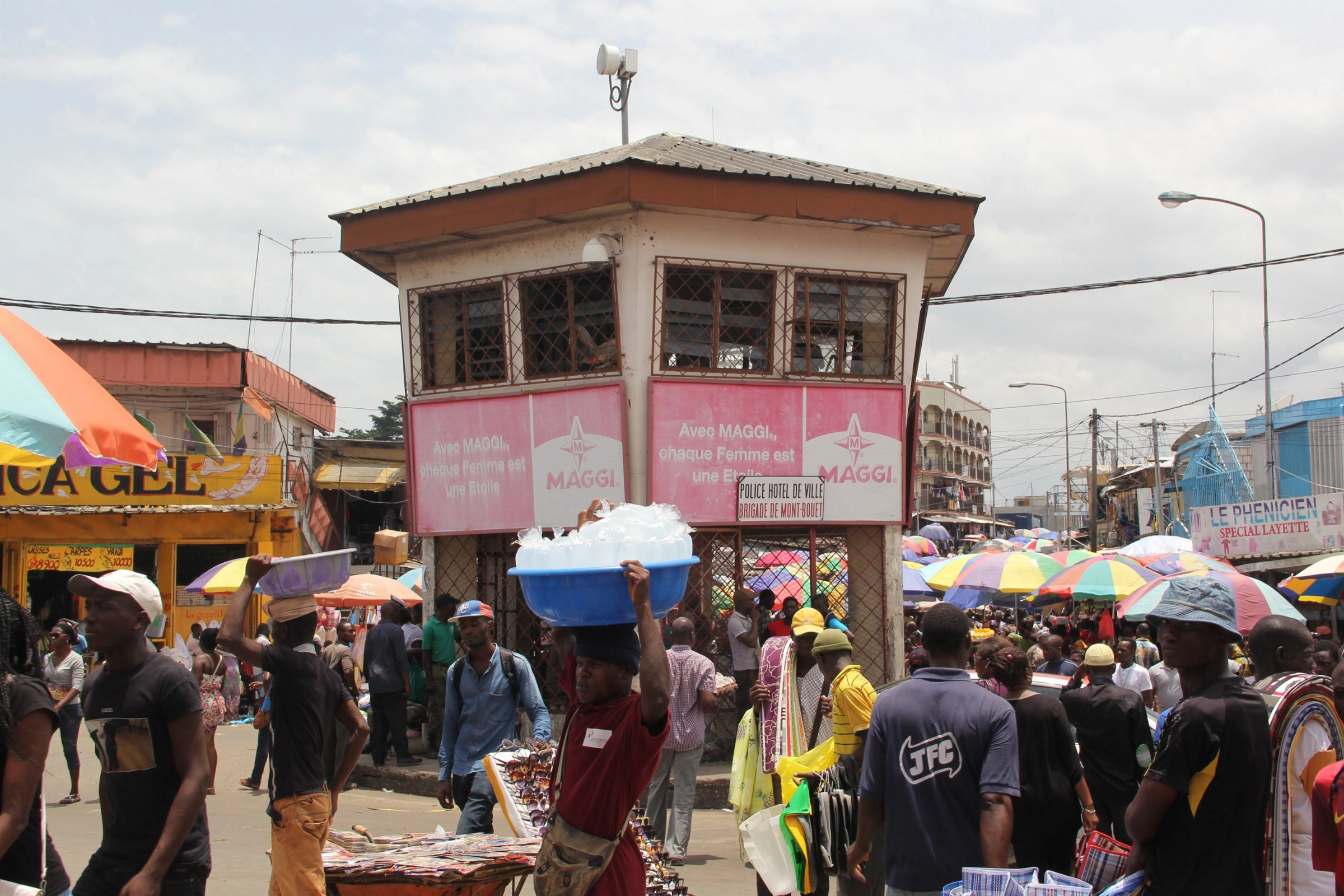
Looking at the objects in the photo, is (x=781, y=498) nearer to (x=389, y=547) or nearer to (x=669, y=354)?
(x=669, y=354)

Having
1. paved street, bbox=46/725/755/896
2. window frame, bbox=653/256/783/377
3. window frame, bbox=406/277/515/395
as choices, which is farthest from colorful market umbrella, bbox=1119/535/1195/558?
paved street, bbox=46/725/755/896

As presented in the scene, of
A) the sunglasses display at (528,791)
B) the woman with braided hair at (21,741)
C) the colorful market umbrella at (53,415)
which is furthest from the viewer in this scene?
the sunglasses display at (528,791)

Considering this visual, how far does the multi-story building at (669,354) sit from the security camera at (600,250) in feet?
0.08

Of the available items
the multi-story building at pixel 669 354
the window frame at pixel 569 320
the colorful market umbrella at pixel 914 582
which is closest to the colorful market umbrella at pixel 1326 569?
the colorful market umbrella at pixel 914 582

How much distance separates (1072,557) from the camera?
57.0 feet

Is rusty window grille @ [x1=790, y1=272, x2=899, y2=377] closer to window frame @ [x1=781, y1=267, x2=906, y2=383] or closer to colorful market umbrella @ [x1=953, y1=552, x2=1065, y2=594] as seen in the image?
window frame @ [x1=781, y1=267, x2=906, y2=383]

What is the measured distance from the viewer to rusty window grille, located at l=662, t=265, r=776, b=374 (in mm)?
12148

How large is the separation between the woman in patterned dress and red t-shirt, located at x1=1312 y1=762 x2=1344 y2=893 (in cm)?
788

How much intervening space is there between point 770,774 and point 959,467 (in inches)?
3386

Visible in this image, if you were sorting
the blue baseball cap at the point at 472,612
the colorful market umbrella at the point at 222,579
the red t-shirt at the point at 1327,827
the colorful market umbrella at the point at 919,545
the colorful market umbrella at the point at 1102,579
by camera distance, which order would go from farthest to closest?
the colorful market umbrella at the point at 919,545
the colorful market umbrella at the point at 222,579
the colorful market umbrella at the point at 1102,579
the blue baseball cap at the point at 472,612
the red t-shirt at the point at 1327,827

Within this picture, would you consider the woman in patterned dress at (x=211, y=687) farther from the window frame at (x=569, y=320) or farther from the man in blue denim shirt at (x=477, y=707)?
the window frame at (x=569, y=320)

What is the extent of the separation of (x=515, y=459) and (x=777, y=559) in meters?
3.49

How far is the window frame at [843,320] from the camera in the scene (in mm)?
12430

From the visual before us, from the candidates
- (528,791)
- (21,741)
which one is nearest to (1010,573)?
(528,791)
